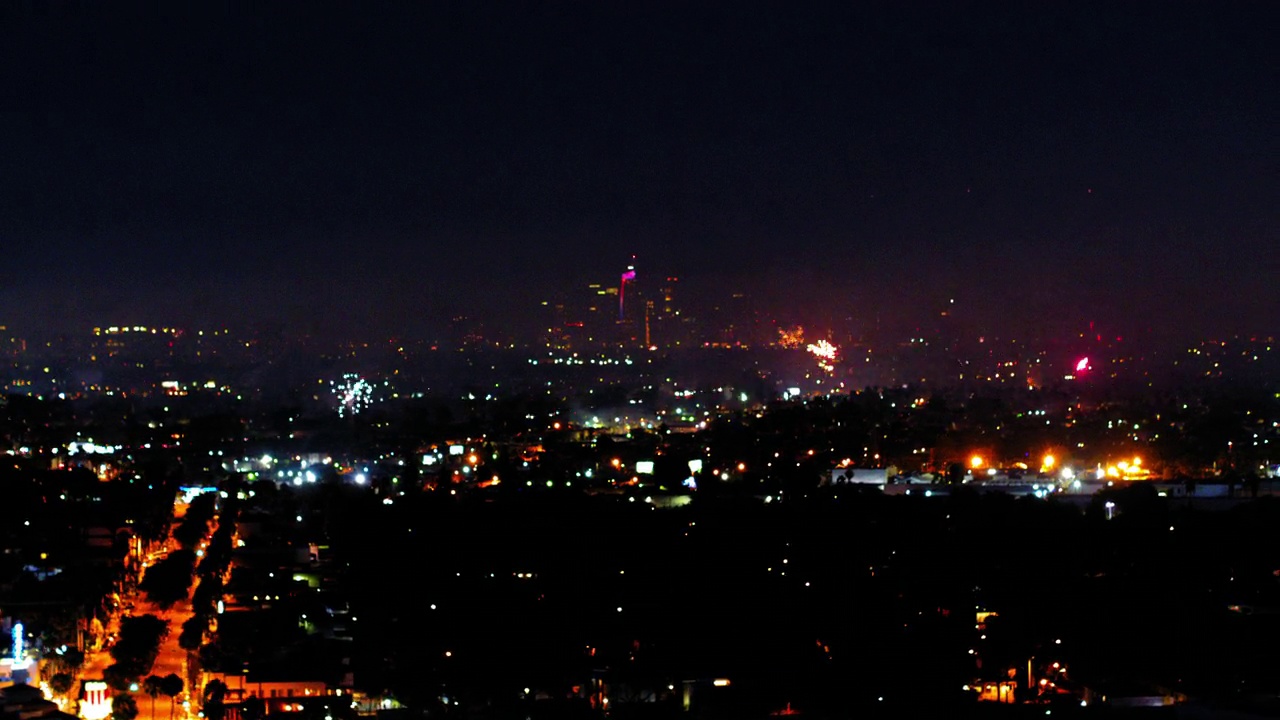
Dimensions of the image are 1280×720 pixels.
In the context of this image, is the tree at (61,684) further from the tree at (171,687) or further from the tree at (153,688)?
the tree at (171,687)

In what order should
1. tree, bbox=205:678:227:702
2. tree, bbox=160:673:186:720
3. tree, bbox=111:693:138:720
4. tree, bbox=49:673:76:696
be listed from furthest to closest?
tree, bbox=49:673:76:696
tree, bbox=160:673:186:720
tree, bbox=205:678:227:702
tree, bbox=111:693:138:720

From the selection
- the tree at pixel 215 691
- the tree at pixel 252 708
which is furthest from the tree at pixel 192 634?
the tree at pixel 252 708

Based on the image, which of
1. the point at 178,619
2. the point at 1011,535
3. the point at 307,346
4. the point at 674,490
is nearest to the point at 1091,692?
the point at 1011,535

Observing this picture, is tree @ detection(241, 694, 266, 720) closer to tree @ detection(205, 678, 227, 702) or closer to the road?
tree @ detection(205, 678, 227, 702)

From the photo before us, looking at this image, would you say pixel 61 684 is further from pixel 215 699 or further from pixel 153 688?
pixel 215 699

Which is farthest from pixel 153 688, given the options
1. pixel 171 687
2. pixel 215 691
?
pixel 215 691

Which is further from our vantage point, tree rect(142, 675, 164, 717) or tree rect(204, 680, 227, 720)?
tree rect(142, 675, 164, 717)

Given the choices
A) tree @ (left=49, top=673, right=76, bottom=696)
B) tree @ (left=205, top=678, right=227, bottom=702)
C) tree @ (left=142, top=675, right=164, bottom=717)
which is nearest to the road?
tree @ (left=142, top=675, right=164, bottom=717)

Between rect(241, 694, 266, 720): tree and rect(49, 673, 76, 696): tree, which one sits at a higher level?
rect(49, 673, 76, 696): tree
